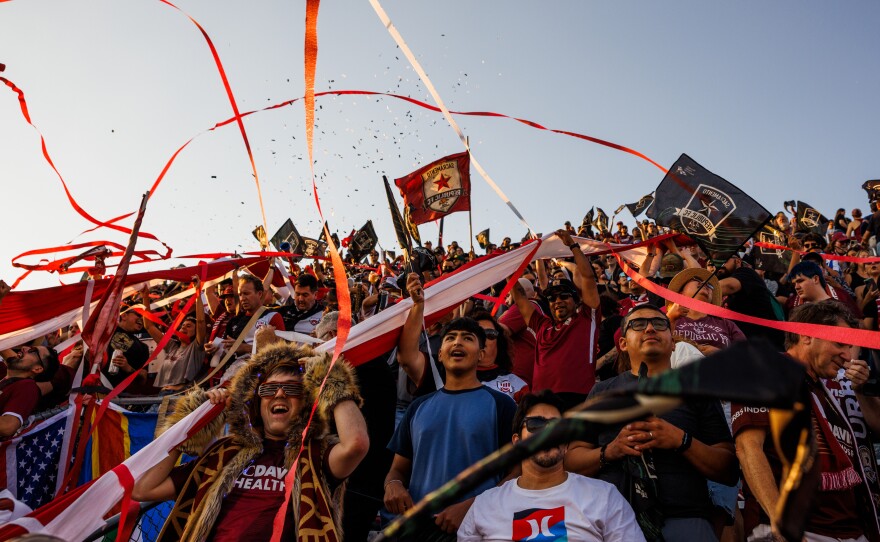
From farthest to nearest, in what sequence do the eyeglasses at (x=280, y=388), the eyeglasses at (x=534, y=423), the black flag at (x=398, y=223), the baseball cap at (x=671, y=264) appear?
the baseball cap at (x=671, y=264), the black flag at (x=398, y=223), the eyeglasses at (x=280, y=388), the eyeglasses at (x=534, y=423)

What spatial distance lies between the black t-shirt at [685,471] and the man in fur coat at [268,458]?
144 cm

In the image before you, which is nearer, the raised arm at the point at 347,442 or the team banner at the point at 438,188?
the raised arm at the point at 347,442

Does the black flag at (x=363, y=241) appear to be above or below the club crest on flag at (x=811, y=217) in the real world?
above

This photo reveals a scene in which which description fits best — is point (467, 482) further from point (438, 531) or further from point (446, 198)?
point (446, 198)

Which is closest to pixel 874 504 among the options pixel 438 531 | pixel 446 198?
pixel 438 531

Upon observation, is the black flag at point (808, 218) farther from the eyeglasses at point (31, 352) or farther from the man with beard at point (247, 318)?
the eyeglasses at point (31, 352)

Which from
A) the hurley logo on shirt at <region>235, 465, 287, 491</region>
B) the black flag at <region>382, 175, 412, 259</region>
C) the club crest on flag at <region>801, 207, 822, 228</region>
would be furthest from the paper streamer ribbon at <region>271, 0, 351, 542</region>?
the club crest on flag at <region>801, 207, 822, 228</region>

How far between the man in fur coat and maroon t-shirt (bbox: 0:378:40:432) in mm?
2855

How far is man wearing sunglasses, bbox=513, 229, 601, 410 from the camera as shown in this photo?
19.1 feet

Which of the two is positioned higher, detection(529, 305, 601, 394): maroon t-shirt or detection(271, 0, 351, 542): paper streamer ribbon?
detection(271, 0, 351, 542): paper streamer ribbon

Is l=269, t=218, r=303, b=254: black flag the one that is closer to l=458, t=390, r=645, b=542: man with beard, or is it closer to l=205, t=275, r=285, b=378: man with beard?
l=205, t=275, r=285, b=378: man with beard

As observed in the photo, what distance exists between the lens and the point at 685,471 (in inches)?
144

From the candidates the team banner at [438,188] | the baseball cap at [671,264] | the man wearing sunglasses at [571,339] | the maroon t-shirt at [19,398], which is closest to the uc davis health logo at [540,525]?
the man wearing sunglasses at [571,339]

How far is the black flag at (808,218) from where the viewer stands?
14673 mm
